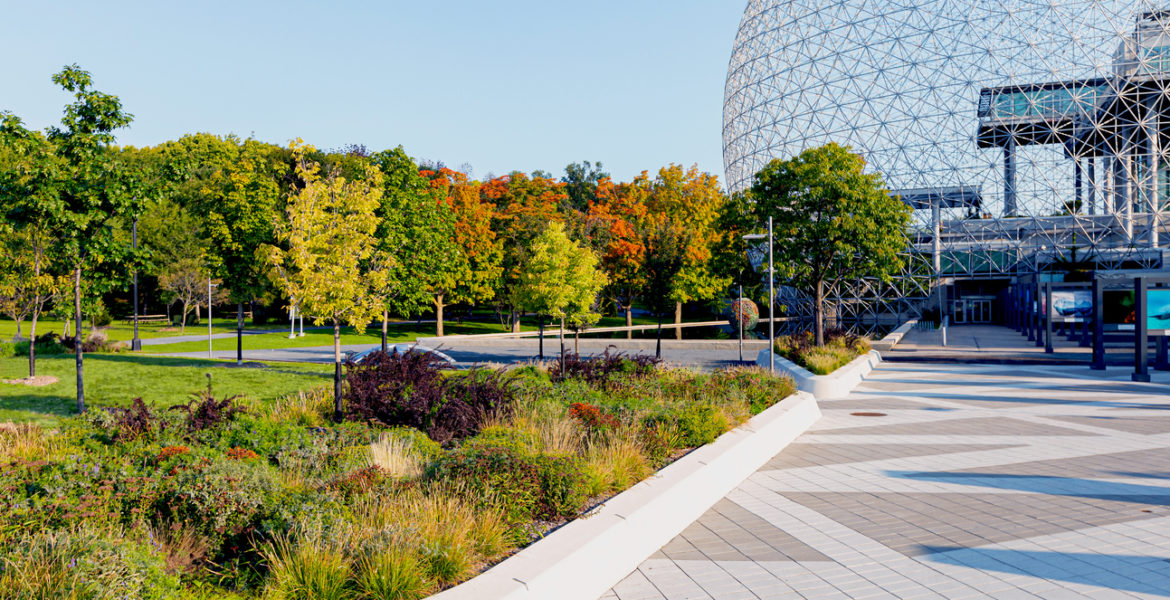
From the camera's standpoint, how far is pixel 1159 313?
21000 millimetres

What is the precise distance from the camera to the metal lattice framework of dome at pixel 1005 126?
4712cm

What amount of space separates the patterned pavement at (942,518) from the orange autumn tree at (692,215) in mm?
29317

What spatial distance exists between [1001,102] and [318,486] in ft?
180

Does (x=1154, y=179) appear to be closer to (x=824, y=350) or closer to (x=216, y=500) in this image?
(x=824, y=350)

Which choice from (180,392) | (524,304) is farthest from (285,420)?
(524,304)

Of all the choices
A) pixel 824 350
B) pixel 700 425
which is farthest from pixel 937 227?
pixel 700 425

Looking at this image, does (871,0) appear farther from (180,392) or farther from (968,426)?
(180,392)

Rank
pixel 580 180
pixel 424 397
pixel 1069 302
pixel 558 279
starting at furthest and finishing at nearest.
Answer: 1. pixel 580 180
2. pixel 1069 302
3. pixel 558 279
4. pixel 424 397

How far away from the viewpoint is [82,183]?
14.4 m

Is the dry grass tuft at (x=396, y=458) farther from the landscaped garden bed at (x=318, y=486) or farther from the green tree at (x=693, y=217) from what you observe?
the green tree at (x=693, y=217)

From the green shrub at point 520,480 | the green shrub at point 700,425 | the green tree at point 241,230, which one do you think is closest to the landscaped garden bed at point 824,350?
the green shrub at point 700,425

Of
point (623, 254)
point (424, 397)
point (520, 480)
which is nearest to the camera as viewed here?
point (520, 480)

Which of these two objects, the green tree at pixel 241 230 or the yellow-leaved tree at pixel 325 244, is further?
the green tree at pixel 241 230

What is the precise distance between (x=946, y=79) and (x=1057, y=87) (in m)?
6.74
